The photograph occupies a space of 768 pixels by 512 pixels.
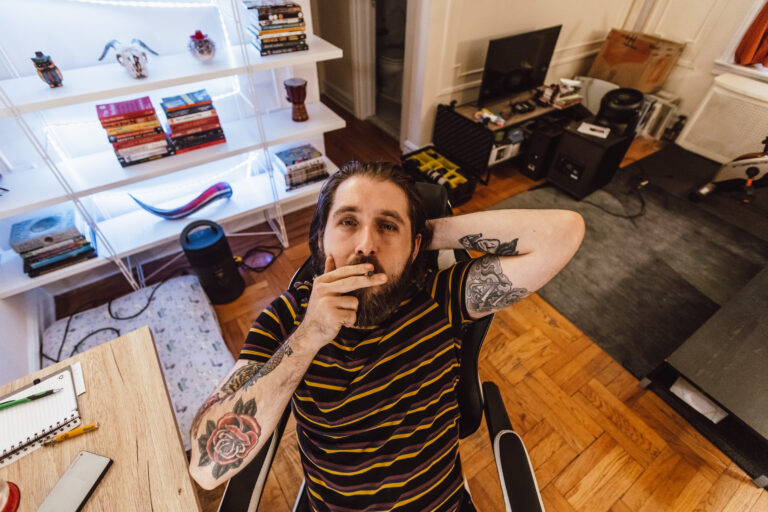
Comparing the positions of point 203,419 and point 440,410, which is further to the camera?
point 440,410

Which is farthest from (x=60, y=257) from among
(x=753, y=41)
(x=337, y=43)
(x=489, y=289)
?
(x=753, y=41)

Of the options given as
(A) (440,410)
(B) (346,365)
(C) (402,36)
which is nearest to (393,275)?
(B) (346,365)

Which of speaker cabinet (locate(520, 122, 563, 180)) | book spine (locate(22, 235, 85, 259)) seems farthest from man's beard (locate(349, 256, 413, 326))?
speaker cabinet (locate(520, 122, 563, 180))

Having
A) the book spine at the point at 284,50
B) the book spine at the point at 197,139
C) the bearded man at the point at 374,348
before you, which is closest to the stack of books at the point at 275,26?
the book spine at the point at 284,50

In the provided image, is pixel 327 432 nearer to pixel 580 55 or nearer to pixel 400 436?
pixel 400 436

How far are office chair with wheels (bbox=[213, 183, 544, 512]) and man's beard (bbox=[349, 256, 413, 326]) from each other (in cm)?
23

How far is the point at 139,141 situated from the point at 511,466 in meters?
1.91

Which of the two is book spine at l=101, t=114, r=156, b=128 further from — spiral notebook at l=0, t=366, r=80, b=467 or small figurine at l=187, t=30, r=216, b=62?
spiral notebook at l=0, t=366, r=80, b=467

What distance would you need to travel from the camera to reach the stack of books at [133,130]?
1.59 meters

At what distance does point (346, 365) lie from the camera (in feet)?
3.11

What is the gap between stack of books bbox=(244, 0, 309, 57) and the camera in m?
1.59

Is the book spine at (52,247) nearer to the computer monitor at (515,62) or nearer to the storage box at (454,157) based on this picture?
the storage box at (454,157)

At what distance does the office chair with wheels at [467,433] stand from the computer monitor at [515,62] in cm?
195

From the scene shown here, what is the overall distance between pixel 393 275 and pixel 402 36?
3.66 m
